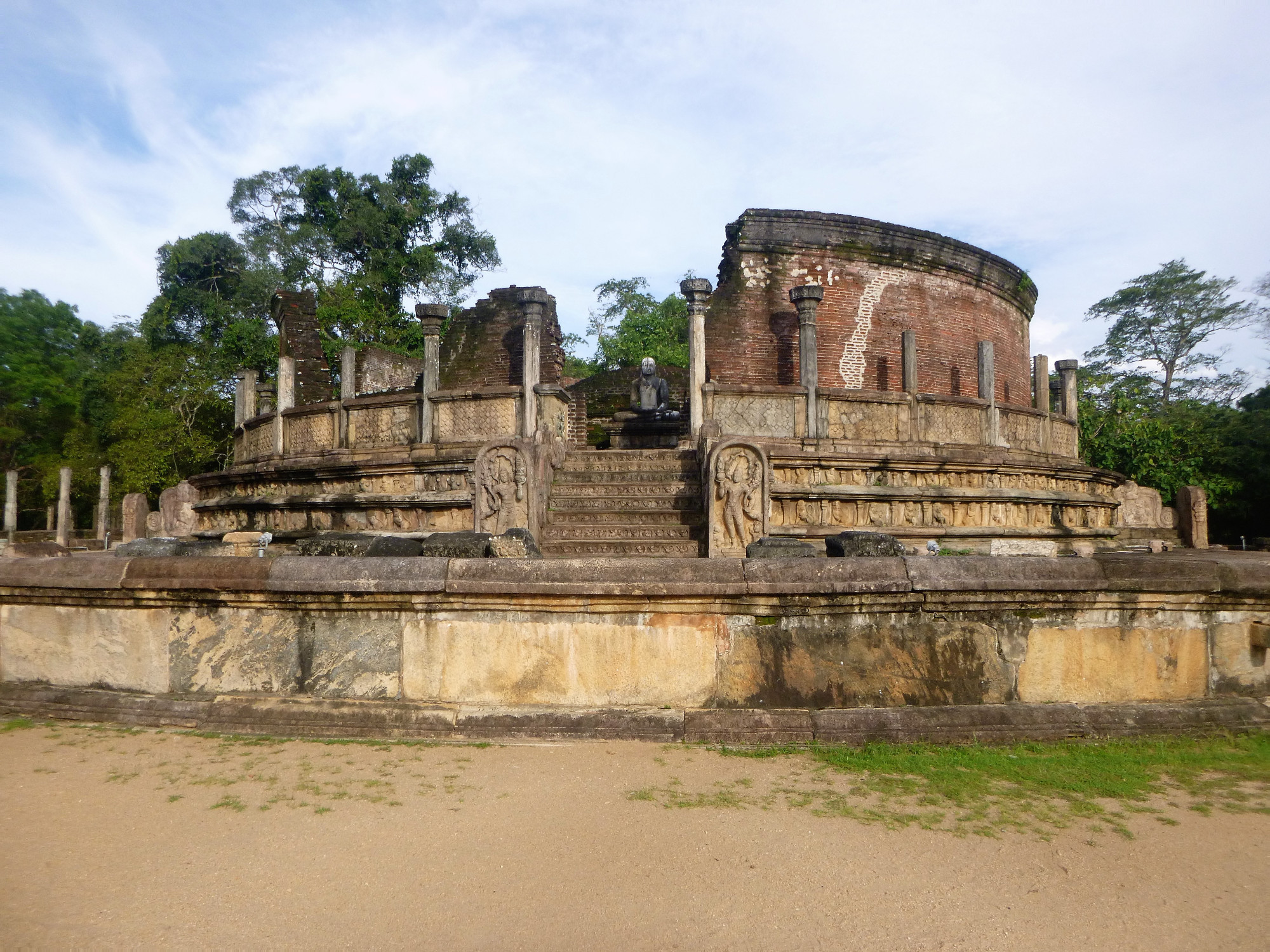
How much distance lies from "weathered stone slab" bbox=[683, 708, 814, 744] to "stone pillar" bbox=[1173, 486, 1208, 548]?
15116 mm

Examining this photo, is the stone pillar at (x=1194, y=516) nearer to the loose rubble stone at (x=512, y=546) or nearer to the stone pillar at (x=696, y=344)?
the stone pillar at (x=696, y=344)

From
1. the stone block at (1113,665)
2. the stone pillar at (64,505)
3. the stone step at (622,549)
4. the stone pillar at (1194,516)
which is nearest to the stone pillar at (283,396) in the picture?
the stone step at (622,549)

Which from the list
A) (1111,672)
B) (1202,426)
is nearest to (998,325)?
(1202,426)

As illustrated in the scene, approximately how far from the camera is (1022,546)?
10.8 m

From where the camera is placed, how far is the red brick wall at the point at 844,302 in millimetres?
15930

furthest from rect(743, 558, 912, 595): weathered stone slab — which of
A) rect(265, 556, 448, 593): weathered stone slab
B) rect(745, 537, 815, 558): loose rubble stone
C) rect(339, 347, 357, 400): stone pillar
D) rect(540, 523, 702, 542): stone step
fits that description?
rect(339, 347, 357, 400): stone pillar

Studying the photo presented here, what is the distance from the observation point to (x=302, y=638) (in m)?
4.04

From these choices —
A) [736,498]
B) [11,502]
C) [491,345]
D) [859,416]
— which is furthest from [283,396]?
[11,502]

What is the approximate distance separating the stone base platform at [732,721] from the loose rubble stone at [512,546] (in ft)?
7.93

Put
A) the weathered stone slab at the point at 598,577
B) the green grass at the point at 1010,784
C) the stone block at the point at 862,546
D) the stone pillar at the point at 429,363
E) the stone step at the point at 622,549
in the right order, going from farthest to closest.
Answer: the stone pillar at the point at 429,363
the stone step at the point at 622,549
the stone block at the point at 862,546
the weathered stone slab at the point at 598,577
the green grass at the point at 1010,784

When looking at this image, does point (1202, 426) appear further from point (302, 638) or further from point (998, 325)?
point (302, 638)

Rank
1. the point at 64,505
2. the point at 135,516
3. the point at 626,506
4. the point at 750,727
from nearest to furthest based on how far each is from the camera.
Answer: the point at 750,727
the point at 626,506
the point at 135,516
the point at 64,505

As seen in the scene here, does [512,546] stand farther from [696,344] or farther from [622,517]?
[696,344]

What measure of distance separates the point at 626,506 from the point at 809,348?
3984 millimetres
